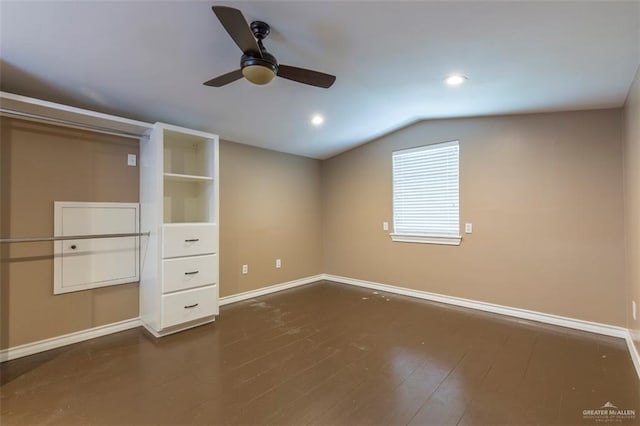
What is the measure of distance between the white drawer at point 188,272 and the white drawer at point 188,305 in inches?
2.6

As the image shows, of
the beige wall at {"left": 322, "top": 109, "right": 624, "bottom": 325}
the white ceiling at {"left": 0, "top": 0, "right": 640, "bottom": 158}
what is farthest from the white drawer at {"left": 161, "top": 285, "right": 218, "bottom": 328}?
the beige wall at {"left": 322, "top": 109, "right": 624, "bottom": 325}

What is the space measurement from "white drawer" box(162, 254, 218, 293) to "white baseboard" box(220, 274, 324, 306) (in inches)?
30.1

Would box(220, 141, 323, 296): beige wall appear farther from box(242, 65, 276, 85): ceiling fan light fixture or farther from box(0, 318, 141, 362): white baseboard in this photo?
box(242, 65, 276, 85): ceiling fan light fixture

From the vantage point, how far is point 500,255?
11.3 feet

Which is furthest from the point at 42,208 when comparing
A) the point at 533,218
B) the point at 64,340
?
the point at 533,218

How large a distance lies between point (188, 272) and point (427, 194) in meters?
3.09

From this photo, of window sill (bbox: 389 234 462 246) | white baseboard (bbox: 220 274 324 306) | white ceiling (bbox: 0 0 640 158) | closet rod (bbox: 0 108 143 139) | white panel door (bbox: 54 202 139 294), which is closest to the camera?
white ceiling (bbox: 0 0 640 158)

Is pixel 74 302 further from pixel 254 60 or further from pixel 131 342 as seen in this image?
pixel 254 60

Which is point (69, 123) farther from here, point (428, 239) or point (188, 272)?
point (428, 239)

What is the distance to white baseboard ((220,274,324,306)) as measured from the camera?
3870mm

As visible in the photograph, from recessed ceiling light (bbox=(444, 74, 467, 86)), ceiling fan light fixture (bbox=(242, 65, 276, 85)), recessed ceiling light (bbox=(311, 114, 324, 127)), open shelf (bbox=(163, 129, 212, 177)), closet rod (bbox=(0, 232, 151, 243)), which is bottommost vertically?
closet rod (bbox=(0, 232, 151, 243))

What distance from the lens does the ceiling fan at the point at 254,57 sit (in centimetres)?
146

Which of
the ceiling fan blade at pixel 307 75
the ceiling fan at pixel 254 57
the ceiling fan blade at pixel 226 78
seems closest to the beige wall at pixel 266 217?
the ceiling fan blade at pixel 226 78

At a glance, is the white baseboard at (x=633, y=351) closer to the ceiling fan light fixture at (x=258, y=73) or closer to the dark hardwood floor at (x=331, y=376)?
the dark hardwood floor at (x=331, y=376)
